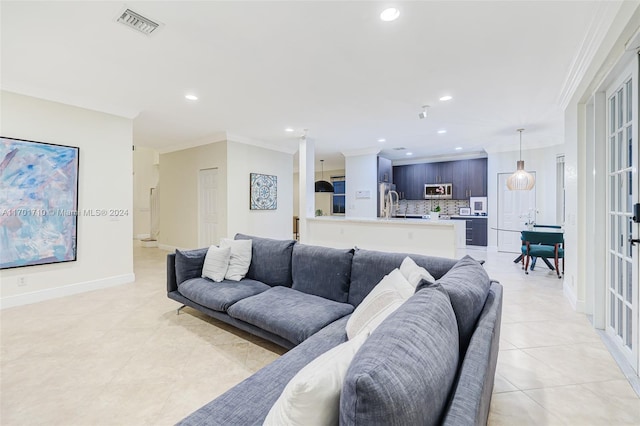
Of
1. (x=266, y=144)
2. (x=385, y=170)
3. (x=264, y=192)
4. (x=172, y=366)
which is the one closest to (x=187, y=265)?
(x=172, y=366)

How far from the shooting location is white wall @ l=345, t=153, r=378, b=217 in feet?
23.8

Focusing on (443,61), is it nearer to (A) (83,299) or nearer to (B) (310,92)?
(B) (310,92)

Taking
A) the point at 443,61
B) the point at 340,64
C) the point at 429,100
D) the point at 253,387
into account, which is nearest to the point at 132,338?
the point at 253,387

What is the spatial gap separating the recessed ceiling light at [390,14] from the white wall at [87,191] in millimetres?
3935

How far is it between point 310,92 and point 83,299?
378 centimetres

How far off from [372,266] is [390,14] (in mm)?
1884

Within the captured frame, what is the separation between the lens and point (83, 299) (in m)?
3.60

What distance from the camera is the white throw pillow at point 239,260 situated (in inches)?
119

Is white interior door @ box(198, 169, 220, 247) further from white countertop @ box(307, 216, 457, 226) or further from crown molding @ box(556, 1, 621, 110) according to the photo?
crown molding @ box(556, 1, 621, 110)

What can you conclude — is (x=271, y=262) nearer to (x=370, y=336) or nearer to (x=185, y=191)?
(x=370, y=336)

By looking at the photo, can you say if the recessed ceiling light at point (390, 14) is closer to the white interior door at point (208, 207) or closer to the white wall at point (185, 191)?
the white wall at point (185, 191)

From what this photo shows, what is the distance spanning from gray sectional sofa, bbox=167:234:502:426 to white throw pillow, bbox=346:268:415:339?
176 mm

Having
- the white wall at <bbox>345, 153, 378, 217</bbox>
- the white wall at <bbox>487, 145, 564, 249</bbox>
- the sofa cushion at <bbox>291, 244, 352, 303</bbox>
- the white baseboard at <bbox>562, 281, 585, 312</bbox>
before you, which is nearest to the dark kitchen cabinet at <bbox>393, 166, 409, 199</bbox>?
the white wall at <bbox>345, 153, 378, 217</bbox>

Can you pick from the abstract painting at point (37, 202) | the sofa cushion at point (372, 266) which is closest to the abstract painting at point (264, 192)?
the abstract painting at point (37, 202)
